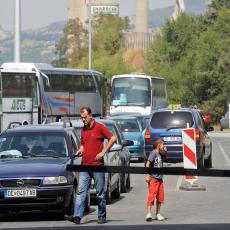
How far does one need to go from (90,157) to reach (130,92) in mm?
47149

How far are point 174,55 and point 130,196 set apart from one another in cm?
8024

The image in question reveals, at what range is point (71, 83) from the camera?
173 feet

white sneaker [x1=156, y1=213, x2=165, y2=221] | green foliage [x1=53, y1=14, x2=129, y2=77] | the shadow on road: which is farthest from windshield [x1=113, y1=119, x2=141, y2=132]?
green foliage [x1=53, y1=14, x2=129, y2=77]

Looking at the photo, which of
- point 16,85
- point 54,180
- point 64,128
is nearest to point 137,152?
point 16,85

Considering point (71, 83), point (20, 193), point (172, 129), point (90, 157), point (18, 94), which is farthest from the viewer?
point (71, 83)

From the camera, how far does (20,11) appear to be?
4569cm

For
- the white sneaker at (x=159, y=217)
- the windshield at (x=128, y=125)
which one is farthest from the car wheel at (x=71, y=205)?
the windshield at (x=128, y=125)

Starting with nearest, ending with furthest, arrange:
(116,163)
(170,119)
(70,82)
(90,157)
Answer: (90,157)
(116,163)
(170,119)
(70,82)

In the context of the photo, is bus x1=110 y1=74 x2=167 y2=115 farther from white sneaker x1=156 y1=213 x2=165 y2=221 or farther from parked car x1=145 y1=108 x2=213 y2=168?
white sneaker x1=156 y1=213 x2=165 y2=221

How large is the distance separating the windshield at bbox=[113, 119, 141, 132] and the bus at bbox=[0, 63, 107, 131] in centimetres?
493

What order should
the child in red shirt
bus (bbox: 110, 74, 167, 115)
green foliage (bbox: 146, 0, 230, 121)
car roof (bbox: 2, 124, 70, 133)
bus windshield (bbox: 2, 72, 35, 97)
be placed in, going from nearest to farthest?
the child in red shirt → car roof (bbox: 2, 124, 70, 133) → bus windshield (bbox: 2, 72, 35, 97) → bus (bbox: 110, 74, 167, 115) → green foliage (bbox: 146, 0, 230, 121)

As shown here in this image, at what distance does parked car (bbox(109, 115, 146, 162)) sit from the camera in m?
35.8

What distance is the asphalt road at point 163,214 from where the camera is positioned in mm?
16344

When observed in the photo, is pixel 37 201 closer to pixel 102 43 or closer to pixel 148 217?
pixel 148 217
